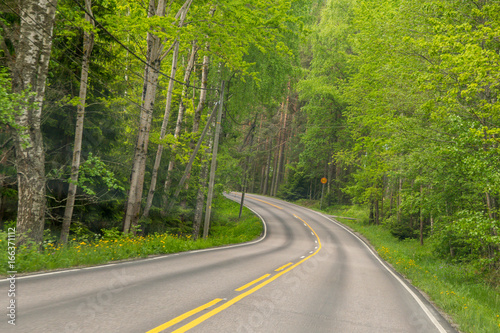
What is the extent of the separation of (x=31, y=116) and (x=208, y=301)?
253 inches

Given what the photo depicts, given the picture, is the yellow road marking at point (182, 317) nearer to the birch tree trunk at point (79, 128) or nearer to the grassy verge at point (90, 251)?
the grassy verge at point (90, 251)

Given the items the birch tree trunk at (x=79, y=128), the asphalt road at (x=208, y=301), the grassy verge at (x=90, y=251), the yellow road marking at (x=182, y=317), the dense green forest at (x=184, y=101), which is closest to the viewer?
the yellow road marking at (x=182, y=317)

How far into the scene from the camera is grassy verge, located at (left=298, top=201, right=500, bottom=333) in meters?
7.05

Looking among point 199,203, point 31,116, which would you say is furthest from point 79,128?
point 199,203

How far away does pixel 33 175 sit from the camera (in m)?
8.36

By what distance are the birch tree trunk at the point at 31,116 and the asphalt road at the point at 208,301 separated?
222 cm

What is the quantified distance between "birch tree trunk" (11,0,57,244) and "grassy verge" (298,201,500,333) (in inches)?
401

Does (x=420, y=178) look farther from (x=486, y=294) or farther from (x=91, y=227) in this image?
(x=91, y=227)

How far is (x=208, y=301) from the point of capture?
6090mm

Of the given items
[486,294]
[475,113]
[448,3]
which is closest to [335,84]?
[448,3]

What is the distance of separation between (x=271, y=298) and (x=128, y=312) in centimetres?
306

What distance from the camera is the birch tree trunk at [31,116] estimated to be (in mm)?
8117

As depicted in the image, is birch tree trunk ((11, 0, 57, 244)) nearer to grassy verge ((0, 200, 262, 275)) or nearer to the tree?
the tree

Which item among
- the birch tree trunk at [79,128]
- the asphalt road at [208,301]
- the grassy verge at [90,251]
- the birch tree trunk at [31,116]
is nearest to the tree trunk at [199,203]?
the grassy verge at [90,251]
